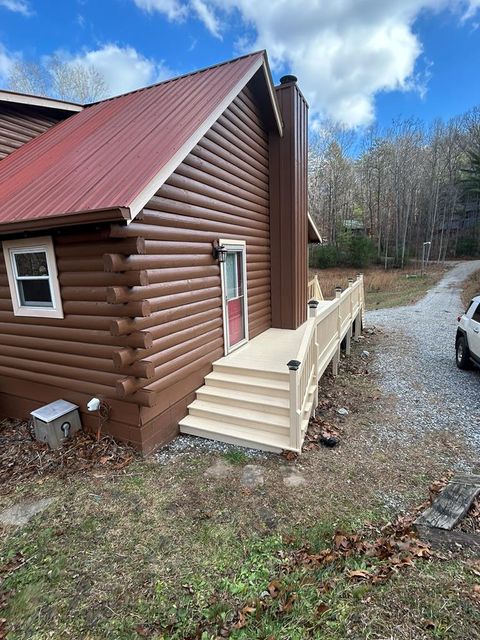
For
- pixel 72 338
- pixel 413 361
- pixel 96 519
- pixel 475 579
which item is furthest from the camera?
pixel 413 361

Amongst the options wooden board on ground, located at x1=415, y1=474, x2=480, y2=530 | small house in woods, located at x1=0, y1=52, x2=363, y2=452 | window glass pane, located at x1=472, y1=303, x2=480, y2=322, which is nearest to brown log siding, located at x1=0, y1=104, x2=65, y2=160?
small house in woods, located at x1=0, y1=52, x2=363, y2=452

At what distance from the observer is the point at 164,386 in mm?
4793

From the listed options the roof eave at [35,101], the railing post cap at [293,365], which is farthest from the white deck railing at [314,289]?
the roof eave at [35,101]

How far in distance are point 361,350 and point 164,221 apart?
7243mm

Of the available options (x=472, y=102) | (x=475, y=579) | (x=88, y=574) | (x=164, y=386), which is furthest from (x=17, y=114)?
(x=472, y=102)

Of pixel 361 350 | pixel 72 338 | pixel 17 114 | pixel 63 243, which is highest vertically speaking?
pixel 17 114

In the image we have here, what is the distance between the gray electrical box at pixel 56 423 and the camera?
183 inches

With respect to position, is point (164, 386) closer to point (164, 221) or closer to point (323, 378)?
point (164, 221)

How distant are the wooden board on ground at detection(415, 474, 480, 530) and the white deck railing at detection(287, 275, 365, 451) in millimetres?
1636

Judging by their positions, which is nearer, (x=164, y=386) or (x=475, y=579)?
(x=475, y=579)

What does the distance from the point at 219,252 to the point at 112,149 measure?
7.36ft

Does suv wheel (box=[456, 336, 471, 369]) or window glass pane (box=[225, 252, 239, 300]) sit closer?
window glass pane (box=[225, 252, 239, 300])

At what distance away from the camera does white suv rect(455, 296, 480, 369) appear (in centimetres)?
695

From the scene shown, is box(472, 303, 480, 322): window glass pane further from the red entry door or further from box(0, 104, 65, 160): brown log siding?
box(0, 104, 65, 160): brown log siding
